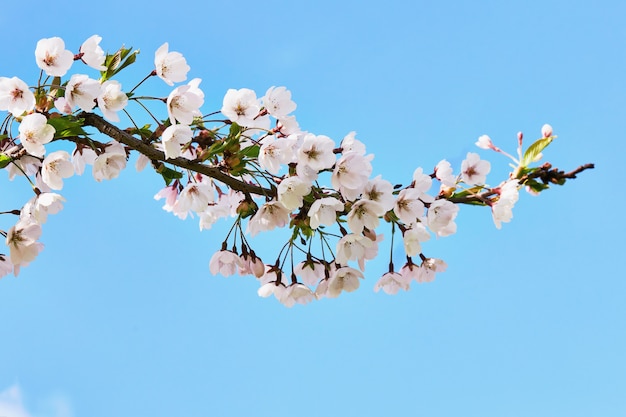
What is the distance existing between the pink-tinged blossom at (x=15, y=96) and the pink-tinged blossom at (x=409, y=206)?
64.7 inches

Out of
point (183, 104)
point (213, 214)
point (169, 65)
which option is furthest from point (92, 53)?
point (213, 214)

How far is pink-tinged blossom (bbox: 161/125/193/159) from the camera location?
2.78 m

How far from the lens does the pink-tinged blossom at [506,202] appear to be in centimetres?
286

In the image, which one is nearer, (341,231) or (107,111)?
(107,111)

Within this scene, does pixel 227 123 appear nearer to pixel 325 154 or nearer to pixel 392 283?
pixel 325 154

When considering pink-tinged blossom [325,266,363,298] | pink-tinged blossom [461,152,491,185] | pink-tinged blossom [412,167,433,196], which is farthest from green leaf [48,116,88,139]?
pink-tinged blossom [461,152,491,185]

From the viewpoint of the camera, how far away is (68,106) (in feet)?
9.78

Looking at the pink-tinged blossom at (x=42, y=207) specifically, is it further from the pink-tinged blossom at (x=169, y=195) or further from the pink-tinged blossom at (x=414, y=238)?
the pink-tinged blossom at (x=414, y=238)

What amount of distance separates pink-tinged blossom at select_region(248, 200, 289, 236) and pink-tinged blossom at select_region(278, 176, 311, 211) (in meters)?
0.12

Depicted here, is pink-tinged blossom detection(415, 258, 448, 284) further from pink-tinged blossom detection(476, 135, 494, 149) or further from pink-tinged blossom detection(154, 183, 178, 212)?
pink-tinged blossom detection(154, 183, 178, 212)

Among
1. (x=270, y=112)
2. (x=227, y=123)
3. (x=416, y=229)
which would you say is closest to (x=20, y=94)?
(x=227, y=123)

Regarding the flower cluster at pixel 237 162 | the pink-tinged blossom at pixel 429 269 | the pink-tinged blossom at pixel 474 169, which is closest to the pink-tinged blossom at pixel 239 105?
the flower cluster at pixel 237 162

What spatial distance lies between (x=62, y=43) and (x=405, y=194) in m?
1.65

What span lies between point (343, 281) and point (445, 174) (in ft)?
2.38
